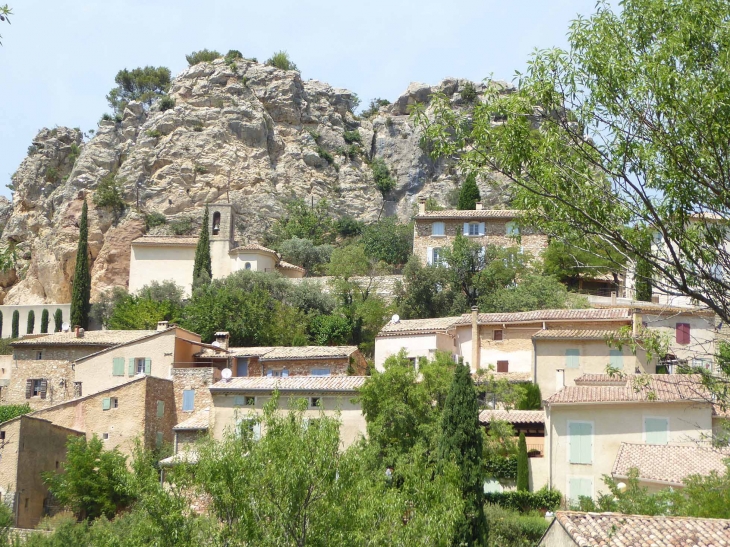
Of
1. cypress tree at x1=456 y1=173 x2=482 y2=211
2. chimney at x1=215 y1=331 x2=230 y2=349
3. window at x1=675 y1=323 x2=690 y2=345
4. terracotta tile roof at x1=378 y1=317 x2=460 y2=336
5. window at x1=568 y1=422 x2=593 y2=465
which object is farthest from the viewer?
cypress tree at x1=456 y1=173 x2=482 y2=211

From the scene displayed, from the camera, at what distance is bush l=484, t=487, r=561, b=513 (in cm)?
3014

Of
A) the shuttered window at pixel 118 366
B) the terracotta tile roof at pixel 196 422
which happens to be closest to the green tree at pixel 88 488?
the terracotta tile roof at pixel 196 422

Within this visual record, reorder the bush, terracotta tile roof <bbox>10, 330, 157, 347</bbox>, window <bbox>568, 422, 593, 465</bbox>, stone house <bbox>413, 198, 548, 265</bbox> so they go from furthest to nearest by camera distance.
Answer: stone house <bbox>413, 198, 548, 265</bbox> → terracotta tile roof <bbox>10, 330, 157, 347</bbox> → window <bbox>568, 422, 593, 465</bbox> → the bush

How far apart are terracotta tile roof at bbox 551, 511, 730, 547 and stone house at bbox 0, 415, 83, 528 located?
2167 centimetres

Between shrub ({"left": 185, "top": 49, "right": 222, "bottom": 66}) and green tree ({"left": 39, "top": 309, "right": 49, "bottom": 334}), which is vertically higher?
shrub ({"left": 185, "top": 49, "right": 222, "bottom": 66})

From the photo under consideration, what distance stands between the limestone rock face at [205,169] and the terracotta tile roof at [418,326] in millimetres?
22957

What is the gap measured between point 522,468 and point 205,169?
47.9 m

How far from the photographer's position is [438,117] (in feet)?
49.9

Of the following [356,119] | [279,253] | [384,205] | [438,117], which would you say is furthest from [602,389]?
[356,119]

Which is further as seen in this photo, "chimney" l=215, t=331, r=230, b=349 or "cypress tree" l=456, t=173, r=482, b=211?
"cypress tree" l=456, t=173, r=482, b=211

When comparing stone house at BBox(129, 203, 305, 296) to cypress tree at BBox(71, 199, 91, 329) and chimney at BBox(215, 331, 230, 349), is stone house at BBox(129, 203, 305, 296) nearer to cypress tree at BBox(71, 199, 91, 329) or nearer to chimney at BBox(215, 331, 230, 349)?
cypress tree at BBox(71, 199, 91, 329)

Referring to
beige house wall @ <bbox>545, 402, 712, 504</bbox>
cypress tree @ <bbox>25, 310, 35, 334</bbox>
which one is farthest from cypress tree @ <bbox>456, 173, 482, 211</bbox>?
beige house wall @ <bbox>545, 402, 712, 504</bbox>

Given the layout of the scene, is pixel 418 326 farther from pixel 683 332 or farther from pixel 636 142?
pixel 636 142

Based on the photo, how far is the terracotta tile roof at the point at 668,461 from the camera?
87.3 ft
